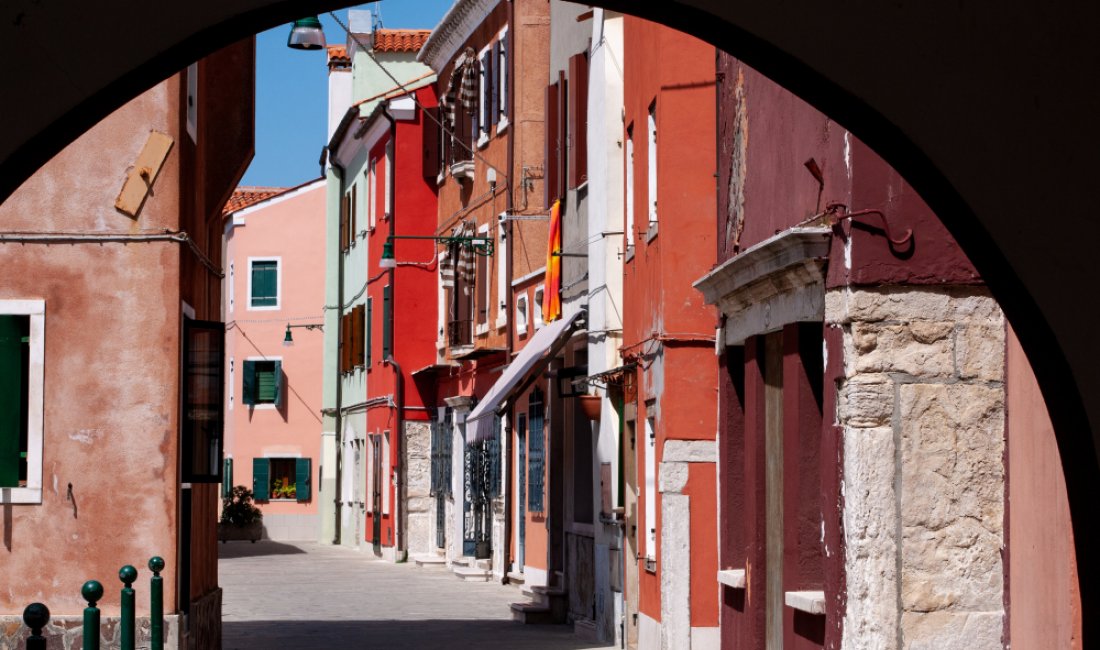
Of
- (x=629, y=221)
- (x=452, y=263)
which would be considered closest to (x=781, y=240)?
(x=629, y=221)

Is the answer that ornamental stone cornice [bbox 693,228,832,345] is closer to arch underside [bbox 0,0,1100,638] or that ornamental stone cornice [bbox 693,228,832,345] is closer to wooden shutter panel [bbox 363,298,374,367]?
arch underside [bbox 0,0,1100,638]

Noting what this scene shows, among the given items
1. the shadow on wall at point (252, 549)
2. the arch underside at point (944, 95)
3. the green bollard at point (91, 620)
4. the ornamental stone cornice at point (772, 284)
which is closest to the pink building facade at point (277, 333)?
the shadow on wall at point (252, 549)

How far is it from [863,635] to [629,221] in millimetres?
9403

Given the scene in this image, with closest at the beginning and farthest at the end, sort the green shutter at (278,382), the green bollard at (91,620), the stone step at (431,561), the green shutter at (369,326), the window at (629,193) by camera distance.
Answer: the green bollard at (91,620), the window at (629,193), the stone step at (431,561), the green shutter at (369,326), the green shutter at (278,382)

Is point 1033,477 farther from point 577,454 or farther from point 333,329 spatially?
point 333,329

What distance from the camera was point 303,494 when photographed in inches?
2042

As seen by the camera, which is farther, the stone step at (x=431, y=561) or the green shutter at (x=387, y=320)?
the green shutter at (x=387, y=320)

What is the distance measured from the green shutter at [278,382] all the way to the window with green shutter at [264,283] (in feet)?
5.85

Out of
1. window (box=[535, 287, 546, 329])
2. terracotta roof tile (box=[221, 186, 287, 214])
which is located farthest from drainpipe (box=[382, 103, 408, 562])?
terracotta roof tile (box=[221, 186, 287, 214])

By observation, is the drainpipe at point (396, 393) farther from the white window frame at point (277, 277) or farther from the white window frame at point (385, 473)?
the white window frame at point (277, 277)

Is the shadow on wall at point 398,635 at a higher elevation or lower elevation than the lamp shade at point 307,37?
lower

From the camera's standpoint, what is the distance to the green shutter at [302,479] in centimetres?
5188

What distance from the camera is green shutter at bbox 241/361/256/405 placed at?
173 ft

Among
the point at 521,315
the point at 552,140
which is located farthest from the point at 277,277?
the point at 552,140
